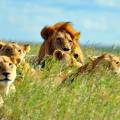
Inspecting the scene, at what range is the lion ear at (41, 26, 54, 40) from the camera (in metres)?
11.6

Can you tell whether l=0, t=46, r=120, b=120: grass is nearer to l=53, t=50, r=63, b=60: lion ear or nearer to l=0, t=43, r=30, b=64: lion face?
l=0, t=43, r=30, b=64: lion face

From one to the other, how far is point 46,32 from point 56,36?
296 millimetres

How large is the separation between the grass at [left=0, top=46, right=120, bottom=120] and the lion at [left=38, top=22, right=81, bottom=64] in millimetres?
5080

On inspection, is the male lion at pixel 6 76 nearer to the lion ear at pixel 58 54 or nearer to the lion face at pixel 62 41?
the lion ear at pixel 58 54

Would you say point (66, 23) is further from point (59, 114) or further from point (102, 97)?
point (59, 114)

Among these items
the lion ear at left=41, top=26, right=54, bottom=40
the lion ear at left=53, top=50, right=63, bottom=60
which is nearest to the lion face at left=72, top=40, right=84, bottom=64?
the lion ear at left=41, top=26, right=54, bottom=40

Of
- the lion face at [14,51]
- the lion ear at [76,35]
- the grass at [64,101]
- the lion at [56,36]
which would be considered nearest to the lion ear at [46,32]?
the lion at [56,36]

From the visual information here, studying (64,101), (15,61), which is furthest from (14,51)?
(64,101)

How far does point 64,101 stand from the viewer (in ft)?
17.7

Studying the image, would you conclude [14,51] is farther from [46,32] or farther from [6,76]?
[46,32]

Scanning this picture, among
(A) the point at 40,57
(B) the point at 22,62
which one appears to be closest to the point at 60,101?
(B) the point at 22,62

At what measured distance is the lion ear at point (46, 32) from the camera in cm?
1159

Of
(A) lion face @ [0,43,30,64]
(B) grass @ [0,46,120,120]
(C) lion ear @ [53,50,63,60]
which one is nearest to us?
(B) grass @ [0,46,120,120]

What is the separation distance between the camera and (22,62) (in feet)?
26.6
